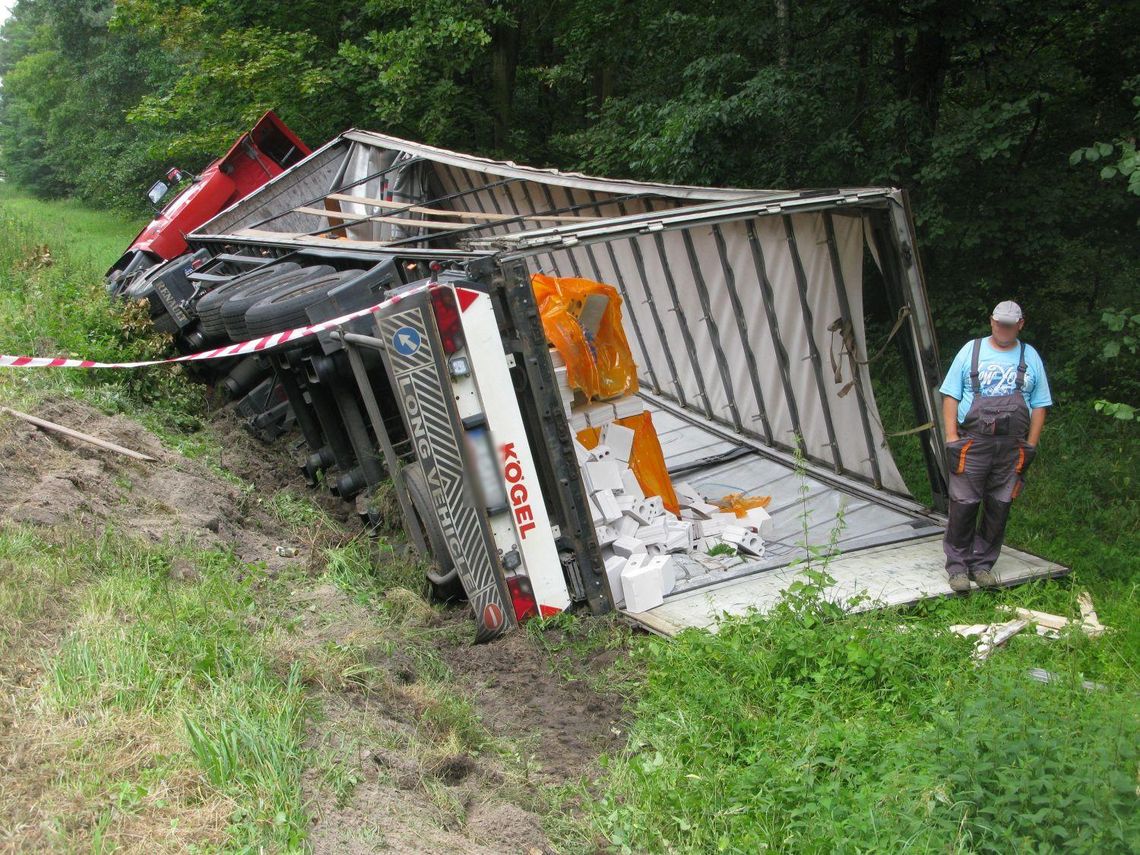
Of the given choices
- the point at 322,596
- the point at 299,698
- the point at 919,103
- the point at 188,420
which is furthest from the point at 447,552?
the point at 919,103

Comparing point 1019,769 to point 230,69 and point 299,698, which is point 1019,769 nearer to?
point 299,698

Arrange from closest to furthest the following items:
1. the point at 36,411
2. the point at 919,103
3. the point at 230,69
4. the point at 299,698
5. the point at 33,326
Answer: the point at 299,698 → the point at 36,411 → the point at 33,326 → the point at 919,103 → the point at 230,69

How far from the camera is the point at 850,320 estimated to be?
732 centimetres

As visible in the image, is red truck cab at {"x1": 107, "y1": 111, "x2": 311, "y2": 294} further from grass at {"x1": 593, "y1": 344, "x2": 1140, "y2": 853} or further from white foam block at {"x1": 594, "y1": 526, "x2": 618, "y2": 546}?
grass at {"x1": 593, "y1": 344, "x2": 1140, "y2": 853}

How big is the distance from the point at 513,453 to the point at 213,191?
8439mm

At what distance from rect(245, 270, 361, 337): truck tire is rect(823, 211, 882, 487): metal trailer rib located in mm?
3385

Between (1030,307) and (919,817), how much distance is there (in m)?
9.05

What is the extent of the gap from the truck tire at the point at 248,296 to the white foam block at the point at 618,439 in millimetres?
2596

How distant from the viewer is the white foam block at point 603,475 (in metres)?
6.71

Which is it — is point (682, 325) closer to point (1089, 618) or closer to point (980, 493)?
point (980, 493)

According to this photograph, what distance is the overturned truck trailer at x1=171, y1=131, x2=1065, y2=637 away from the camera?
18.6ft

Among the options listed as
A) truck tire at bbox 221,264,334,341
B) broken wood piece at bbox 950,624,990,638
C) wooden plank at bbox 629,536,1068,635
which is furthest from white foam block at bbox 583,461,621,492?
truck tire at bbox 221,264,334,341

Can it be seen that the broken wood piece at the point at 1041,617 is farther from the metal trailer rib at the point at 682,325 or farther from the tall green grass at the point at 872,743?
the metal trailer rib at the point at 682,325

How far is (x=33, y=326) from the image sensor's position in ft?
31.0
